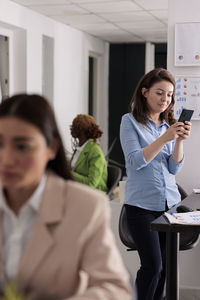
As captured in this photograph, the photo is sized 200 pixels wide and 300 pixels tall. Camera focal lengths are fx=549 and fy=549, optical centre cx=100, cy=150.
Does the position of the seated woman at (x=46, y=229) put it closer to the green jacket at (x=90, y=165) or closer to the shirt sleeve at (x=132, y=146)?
the shirt sleeve at (x=132, y=146)

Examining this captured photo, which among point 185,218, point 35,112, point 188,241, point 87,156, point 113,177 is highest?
point 35,112

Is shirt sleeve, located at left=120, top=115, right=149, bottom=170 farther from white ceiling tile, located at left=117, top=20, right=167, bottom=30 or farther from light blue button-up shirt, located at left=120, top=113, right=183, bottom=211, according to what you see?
white ceiling tile, located at left=117, top=20, right=167, bottom=30

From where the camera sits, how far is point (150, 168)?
3.19 meters

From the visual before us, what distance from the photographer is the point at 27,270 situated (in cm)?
128

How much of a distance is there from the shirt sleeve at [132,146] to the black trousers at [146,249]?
0.90ft

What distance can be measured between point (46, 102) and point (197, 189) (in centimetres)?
291

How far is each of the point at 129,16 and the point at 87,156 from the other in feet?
10.7

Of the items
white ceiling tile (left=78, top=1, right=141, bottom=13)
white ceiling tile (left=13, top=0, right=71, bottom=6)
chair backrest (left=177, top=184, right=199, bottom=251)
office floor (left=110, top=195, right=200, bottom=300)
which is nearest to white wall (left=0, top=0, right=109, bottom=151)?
white ceiling tile (left=13, top=0, right=71, bottom=6)

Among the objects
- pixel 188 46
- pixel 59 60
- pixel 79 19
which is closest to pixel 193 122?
pixel 188 46

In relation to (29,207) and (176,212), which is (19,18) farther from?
(29,207)

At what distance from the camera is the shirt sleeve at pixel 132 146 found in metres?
3.07

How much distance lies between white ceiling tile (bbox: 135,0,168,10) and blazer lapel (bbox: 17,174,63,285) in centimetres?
522

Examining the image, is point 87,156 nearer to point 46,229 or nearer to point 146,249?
point 146,249

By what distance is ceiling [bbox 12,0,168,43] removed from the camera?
6414 millimetres
